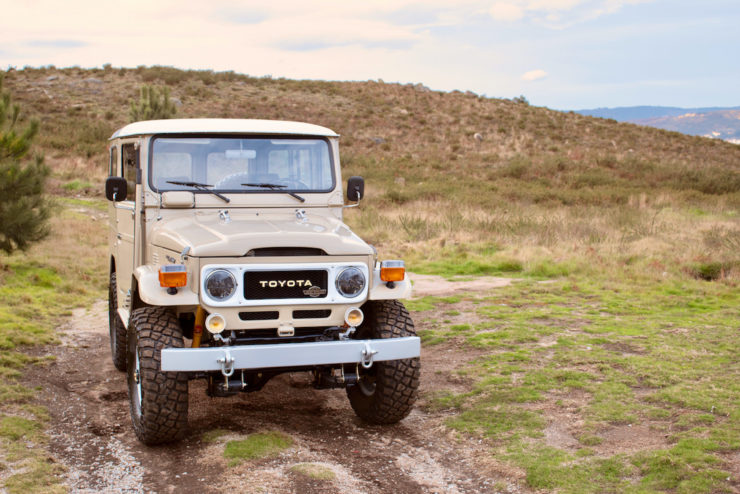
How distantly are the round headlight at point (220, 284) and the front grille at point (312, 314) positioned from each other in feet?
1.59

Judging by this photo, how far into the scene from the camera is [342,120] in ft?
154

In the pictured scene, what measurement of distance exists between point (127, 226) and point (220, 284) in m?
2.25

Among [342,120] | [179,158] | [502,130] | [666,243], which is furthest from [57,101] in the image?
[179,158]

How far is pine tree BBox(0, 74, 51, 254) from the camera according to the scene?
1169 centimetres

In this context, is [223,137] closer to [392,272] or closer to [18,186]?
[392,272]

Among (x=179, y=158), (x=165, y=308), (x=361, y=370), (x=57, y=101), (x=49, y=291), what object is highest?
(x=57, y=101)

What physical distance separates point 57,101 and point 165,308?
4605 centimetres

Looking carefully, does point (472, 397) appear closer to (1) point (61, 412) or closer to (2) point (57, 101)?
(1) point (61, 412)

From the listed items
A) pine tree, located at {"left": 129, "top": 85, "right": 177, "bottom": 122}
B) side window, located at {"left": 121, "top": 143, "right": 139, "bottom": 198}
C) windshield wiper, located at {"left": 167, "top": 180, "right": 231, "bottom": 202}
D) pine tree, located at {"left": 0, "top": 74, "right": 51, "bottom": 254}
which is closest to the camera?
windshield wiper, located at {"left": 167, "top": 180, "right": 231, "bottom": 202}

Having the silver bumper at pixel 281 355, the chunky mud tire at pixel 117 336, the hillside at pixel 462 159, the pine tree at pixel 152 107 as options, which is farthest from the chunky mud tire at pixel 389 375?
the pine tree at pixel 152 107

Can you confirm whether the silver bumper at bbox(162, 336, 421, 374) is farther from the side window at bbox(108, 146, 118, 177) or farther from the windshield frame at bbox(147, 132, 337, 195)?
the side window at bbox(108, 146, 118, 177)

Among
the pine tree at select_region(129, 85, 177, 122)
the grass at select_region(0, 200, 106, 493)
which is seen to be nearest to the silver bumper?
the grass at select_region(0, 200, 106, 493)

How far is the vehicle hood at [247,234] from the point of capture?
466cm

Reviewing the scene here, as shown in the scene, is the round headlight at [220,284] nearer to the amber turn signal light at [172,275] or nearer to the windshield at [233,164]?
the amber turn signal light at [172,275]
